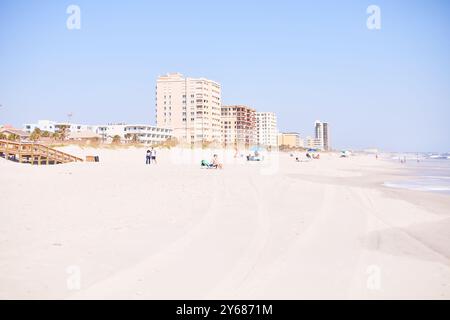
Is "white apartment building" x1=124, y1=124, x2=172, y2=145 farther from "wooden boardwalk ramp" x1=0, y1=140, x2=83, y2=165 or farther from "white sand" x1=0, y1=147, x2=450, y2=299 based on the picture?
"white sand" x1=0, y1=147, x2=450, y2=299

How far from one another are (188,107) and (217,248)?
429 feet

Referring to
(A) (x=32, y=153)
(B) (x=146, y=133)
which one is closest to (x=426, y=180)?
(A) (x=32, y=153)

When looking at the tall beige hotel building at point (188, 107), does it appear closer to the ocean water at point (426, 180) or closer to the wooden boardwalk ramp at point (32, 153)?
the ocean water at point (426, 180)

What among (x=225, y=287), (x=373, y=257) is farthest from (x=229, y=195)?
(x=225, y=287)

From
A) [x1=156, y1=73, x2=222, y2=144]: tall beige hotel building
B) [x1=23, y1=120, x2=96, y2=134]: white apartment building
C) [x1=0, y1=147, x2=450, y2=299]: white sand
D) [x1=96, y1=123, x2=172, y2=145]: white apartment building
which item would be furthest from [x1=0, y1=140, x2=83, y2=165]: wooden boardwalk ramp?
[x1=23, y1=120, x2=96, y2=134]: white apartment building

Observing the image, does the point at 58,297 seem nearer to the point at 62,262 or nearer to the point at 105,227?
the point at 62,262

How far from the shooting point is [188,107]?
134 meters

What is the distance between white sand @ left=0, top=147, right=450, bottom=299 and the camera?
4590 mm

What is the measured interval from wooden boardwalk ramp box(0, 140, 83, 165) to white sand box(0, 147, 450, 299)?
58.7 ft

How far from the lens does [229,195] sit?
40.7 ft

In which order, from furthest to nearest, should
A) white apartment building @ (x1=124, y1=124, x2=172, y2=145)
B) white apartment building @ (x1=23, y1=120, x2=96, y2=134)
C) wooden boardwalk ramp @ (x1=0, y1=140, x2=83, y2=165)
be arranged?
1. white apartment building @ (x1=23, y1=120, x2=96, y2=134)
2. white apartment building @ (x1=124, y1=124, x2=172, y2=145)
3. wooden boardwalk ramp @ (x1=0, y1=140, x2=83, y2=165)

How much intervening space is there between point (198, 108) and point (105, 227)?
12702cm

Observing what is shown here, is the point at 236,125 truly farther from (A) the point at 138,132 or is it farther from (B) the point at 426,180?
(B) the point at 426,180

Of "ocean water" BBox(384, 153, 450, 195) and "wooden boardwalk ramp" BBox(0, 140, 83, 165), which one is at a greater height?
"wooden boardwalk ramp" BBox(0, 140, 83, 165)
